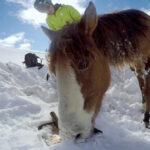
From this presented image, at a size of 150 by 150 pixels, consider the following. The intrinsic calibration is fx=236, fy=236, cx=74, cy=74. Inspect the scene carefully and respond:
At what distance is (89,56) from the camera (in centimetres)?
253

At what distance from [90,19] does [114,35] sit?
1.90 ft

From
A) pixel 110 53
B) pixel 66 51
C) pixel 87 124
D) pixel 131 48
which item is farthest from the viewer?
pixel 131 48

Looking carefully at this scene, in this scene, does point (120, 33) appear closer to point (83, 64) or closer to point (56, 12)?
point (83, 64)

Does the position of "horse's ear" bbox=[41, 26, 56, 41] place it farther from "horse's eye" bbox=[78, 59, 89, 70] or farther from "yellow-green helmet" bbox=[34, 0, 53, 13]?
"yellow-green helmet" bbox=[34, 0, 53, 13]

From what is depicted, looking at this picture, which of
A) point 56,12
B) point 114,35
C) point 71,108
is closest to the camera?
point 71,108

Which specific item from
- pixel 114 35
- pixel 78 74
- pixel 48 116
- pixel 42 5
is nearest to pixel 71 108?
pixel 78 74

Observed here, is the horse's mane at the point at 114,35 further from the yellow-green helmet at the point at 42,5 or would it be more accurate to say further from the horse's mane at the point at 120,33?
the yellow-green helmet at the point at 42,5

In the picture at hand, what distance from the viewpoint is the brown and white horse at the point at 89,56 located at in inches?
87.9

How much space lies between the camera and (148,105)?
12.3 feet

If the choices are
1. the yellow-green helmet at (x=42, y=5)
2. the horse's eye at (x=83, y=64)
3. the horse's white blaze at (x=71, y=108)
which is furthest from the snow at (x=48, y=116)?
the yellow-green helmet at (x=42, y=5)

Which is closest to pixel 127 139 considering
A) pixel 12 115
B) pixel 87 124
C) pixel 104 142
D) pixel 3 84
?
pixel 104 142

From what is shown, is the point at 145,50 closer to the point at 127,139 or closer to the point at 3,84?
the point at 127,139

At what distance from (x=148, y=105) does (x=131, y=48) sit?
1.06 metres

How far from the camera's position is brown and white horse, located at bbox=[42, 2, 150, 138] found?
7.32 ft
